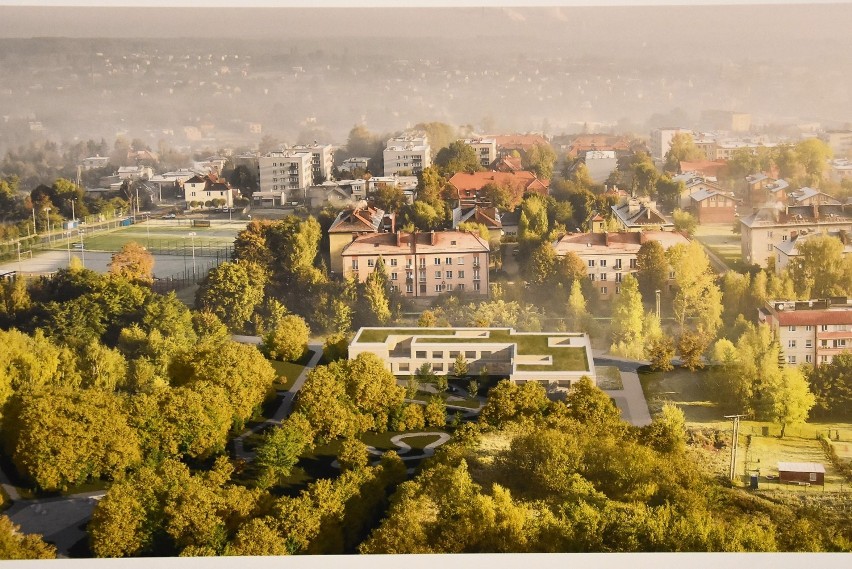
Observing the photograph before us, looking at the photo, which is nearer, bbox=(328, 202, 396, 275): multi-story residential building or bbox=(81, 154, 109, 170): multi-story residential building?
bbox=(328, 202, 396, 275): multi-story residential building

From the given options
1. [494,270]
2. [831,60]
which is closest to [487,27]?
[494,270]

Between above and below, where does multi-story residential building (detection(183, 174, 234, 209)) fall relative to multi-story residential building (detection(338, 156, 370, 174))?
below

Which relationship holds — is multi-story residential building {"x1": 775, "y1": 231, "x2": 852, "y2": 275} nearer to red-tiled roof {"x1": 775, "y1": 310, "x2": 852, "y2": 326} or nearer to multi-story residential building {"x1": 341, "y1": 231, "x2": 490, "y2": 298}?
red-tiled roof {"x1": 775, "y1": 310, "x2": 852, "y2": 326}

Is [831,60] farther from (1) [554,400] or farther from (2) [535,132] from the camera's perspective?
(1) [554,400]

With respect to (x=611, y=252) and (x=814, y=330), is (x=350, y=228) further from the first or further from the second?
(x=814, y=330)

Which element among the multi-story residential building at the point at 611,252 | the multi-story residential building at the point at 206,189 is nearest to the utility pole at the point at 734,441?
the multi-story residential building at the point at 611,252

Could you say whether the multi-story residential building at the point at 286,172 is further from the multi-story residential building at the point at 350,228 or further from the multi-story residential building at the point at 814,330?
the multi-story residential building at the point at 814,330

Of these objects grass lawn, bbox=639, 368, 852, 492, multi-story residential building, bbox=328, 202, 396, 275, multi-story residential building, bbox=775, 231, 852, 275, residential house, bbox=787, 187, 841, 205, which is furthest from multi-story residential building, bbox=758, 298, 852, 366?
multi-story residential building, bbox=328, 202, 396, 275
